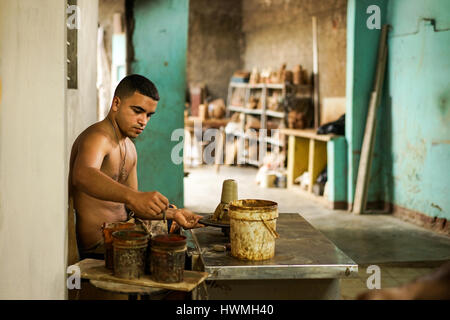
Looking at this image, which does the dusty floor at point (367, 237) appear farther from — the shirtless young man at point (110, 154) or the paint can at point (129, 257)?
the paint can at point (129, 257)

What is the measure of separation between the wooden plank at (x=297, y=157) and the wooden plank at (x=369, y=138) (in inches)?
74.7

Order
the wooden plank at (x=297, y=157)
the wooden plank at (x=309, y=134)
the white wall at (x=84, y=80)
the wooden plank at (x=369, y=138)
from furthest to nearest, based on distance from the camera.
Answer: the wooden plank at (x=297, y=157)
the wooden plank at (x=309, y=134)
the wooden plank at (x=369, y=138)
the white wall at (x=84, y=80)

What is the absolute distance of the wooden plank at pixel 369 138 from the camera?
7.18 m

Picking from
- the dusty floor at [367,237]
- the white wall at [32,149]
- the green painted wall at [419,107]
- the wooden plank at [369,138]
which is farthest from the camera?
the wooden plank at [369,138]

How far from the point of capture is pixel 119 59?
11.7 metres

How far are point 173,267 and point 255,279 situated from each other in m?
0.48

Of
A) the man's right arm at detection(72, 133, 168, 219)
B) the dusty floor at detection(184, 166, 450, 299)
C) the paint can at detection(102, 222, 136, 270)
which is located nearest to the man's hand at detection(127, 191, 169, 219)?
the man's right arm at detection(72, 133, 168, 219)

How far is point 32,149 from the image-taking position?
2219 millimetres

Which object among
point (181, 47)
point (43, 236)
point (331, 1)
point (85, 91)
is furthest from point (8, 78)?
point (331, 1)

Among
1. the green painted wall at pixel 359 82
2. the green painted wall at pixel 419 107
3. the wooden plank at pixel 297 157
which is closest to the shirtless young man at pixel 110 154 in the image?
the green painted wall at pixel 419 107

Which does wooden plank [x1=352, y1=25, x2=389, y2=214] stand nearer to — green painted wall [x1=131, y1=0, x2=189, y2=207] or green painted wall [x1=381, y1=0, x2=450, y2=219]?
green painted wall [x1=381, y1=0, x2=450, y2=219]

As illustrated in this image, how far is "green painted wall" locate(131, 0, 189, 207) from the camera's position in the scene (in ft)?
20.7

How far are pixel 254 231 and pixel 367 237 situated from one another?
3676 mm

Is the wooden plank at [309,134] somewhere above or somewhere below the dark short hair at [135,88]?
below
